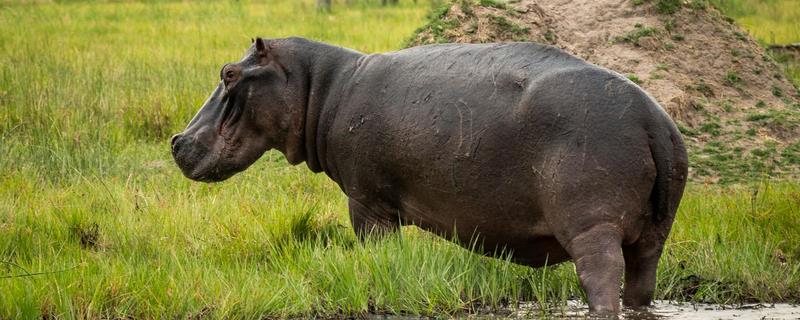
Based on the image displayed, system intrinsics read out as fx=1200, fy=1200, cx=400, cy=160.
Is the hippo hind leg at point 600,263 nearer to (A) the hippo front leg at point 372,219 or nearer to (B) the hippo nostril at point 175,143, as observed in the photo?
(A) the hippo front leg at point 372,219

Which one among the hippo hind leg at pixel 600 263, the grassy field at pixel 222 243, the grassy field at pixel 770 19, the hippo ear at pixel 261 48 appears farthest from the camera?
the grassy field at pixel 770 19

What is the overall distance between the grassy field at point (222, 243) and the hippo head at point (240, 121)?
511 millimetres

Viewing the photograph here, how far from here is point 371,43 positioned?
1631cm

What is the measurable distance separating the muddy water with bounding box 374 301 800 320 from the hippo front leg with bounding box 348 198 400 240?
0.53m

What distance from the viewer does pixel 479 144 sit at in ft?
16.6

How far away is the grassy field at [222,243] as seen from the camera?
215 inches

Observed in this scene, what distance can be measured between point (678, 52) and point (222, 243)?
18.0 ft

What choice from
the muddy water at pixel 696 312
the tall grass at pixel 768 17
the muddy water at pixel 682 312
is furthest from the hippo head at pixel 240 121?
the tall grass at pixel 768 17

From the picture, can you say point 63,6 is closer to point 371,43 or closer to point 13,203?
point 371,43

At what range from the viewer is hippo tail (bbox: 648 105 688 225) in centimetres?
475

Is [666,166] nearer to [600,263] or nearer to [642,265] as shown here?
[600,263]

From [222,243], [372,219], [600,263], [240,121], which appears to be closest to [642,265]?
[600,263]

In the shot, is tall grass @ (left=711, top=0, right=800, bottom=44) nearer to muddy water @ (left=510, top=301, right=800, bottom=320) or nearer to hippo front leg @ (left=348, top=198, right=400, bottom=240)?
muddy water @ (left=510, top=301, right=800, bottom=320)

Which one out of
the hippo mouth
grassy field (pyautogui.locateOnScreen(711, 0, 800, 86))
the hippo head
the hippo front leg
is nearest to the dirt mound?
grassy field (pyautogui.locateOnScreen(711, 0, 800, 86))
